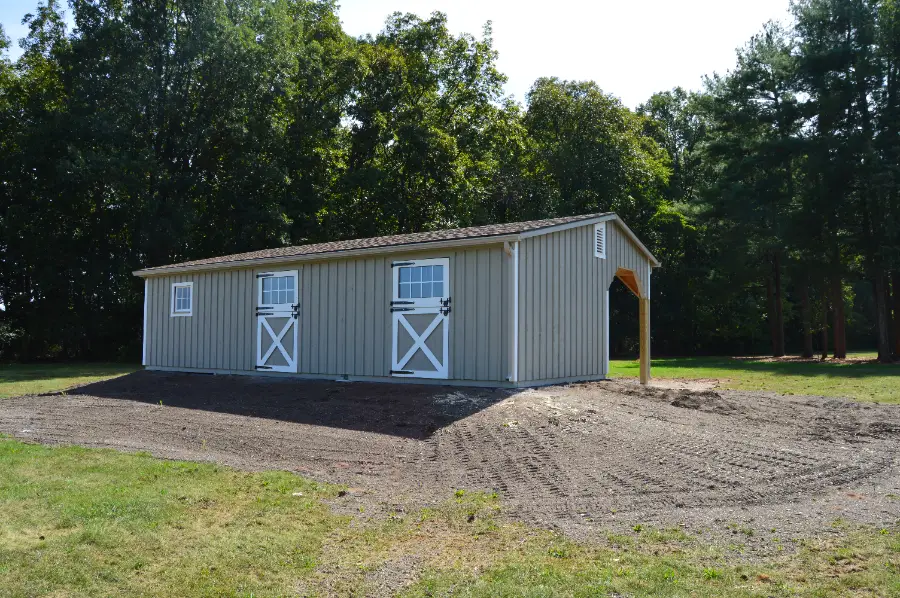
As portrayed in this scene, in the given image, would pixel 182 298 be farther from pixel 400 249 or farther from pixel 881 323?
pixel 881 323

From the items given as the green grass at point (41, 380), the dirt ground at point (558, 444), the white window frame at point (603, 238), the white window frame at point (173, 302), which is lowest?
the dirt ground at point (558, 444)

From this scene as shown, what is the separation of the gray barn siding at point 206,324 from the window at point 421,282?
4.42 m

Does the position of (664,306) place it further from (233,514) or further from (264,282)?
(233,514)

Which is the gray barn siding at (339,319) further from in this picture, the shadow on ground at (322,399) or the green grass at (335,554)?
the green grass at (335,554)

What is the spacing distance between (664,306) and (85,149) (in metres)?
25.6

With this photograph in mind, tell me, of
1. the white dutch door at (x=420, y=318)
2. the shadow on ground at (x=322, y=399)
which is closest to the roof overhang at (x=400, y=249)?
the white dutch door at (x=420, y=318)

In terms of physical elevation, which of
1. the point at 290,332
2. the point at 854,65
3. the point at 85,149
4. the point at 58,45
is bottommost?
the point at 290,332

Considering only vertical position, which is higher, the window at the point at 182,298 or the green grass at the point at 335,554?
the window at the point at 182,298

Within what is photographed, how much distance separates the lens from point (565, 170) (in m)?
34.3

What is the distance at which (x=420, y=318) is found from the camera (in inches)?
506

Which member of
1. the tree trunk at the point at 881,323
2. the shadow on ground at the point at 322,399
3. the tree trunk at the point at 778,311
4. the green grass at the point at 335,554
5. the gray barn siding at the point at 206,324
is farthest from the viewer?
the tree trunk at the point at 778,311

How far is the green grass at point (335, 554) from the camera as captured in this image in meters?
4.01

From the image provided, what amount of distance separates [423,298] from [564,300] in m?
2.51

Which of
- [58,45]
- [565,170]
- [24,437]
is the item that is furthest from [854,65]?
[58,45]
